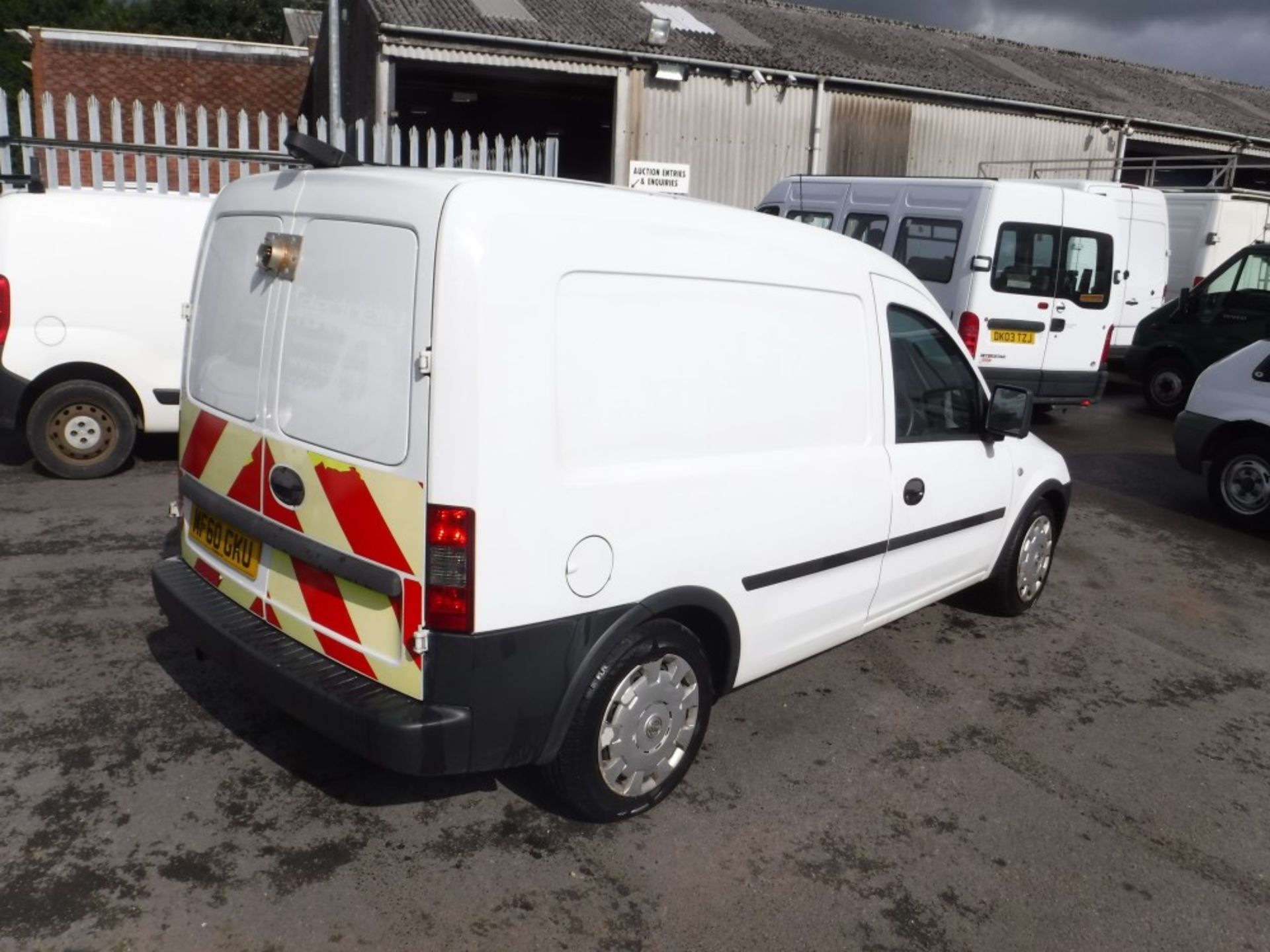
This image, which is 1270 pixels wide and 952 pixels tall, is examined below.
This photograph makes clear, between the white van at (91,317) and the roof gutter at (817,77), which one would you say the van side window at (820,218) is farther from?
the white van at (91,317)

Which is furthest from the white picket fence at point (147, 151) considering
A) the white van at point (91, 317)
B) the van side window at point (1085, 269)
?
the van side window at point (1085, 269)

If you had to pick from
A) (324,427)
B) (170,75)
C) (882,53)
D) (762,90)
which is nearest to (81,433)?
(324,427)

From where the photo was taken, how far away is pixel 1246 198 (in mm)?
14906

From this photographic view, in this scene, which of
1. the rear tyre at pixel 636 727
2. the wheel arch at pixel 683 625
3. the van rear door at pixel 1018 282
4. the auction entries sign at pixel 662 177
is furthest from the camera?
the auction entries sign at pixel 662 177

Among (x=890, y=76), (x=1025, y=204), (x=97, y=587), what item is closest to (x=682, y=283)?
(x=97, y=587)

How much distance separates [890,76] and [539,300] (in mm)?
17963

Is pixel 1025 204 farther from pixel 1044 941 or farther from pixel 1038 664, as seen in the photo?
pixel 1044 941

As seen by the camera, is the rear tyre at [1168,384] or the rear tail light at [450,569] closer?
the rear tail light at [450,569]

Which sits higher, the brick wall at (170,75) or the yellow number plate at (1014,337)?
the brick wall at (170,75)

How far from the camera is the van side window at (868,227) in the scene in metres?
10.7

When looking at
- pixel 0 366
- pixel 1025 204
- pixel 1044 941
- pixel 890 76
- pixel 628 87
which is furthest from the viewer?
pixel 890 76

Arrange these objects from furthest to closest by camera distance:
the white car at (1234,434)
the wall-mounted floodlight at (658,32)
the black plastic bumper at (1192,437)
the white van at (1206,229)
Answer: the wall-mounted floodlight at (658,32)
the white van at (1206,229)
the black plastic bumper at (1192,437)
the white car at (1234,434)

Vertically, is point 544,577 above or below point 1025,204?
below

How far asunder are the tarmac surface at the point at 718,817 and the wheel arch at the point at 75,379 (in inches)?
81.1
